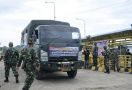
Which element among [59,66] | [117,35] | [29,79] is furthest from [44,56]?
[117,35]

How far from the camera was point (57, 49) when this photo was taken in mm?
15312

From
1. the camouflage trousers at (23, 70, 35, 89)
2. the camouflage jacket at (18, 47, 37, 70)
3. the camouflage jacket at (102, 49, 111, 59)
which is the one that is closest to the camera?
the camouflage trousers at (23, 70, 35, 89)

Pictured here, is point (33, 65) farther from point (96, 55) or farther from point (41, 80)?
point (96, 55)

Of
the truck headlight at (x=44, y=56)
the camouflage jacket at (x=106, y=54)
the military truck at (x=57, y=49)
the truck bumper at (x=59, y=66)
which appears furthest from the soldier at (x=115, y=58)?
the truck headlight at (x=44, y=56)

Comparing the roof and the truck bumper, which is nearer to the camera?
the truck bumper

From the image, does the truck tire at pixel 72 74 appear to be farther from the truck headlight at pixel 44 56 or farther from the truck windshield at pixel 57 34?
the truck headlight at pixel 44 56

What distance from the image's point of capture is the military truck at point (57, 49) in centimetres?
1522

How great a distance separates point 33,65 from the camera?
10883mm

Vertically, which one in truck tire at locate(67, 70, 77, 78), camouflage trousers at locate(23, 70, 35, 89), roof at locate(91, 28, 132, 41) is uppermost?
roof at locate(91, 28, 132, 41)

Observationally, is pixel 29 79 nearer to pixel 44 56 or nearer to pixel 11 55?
pixel 44 56

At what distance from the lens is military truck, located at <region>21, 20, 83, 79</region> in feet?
49.9

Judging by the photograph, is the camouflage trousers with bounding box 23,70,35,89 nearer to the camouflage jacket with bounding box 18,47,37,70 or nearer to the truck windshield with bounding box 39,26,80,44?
the camouflage jacket with bounding box 18,47,37,70

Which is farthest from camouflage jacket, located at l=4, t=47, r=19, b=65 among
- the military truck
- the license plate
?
the license plate

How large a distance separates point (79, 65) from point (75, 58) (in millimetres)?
385
